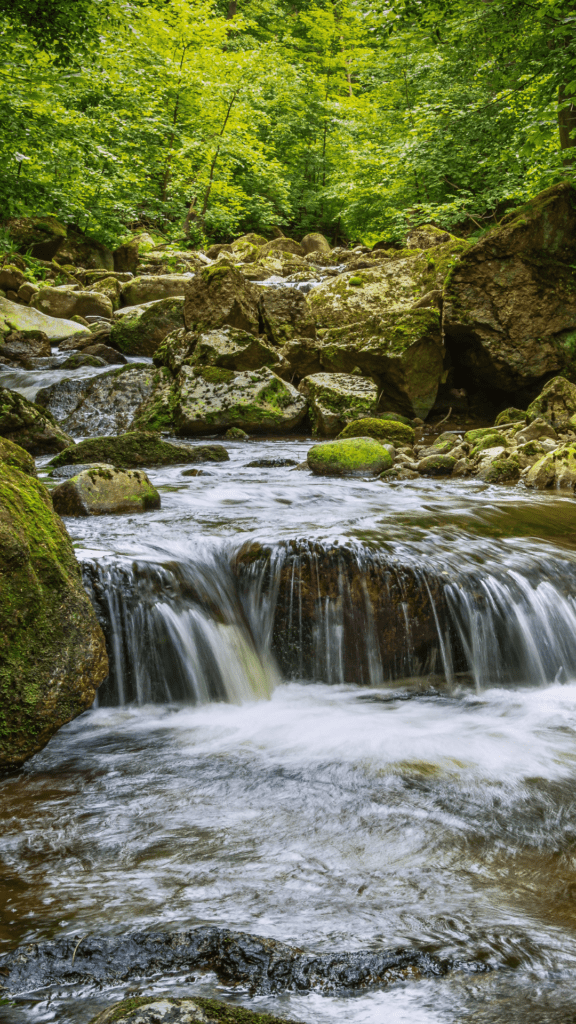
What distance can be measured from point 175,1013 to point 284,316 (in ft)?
42.2

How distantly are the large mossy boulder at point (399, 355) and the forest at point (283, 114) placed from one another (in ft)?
10.2

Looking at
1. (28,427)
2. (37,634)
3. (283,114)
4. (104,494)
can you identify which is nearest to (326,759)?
(37,634)

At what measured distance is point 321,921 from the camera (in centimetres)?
211

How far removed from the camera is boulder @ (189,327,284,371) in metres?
11.5

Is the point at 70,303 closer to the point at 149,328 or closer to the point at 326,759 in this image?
the point at 149,328

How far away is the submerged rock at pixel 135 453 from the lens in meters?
8.05

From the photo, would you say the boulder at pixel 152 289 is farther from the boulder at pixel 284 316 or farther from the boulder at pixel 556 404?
the boulder at pixel 556 404

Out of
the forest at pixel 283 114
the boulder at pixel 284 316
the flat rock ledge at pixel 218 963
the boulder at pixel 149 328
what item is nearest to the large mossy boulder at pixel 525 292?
the forest at pixel 283 114

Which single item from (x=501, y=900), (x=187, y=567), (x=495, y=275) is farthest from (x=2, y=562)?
(x=495, y=275)

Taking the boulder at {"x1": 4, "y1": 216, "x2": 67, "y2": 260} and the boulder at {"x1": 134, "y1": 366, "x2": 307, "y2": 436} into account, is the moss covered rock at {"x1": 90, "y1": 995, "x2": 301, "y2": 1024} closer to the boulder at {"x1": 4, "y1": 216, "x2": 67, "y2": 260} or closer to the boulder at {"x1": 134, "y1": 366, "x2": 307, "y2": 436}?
the boulder at {"x1": 134, "y1": 366, "x2": 307, "y2": 436}

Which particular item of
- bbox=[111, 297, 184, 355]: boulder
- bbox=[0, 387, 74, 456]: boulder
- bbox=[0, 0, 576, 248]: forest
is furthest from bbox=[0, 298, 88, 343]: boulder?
bbox=[0, 387, 74, 456]: boulder

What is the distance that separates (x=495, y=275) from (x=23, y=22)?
24.7 ft

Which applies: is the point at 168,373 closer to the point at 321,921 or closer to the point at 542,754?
the point at 542,754

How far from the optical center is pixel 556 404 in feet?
33.2
